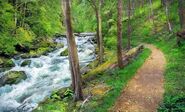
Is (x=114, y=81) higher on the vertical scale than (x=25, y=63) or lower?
higher

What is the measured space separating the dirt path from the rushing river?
20.3ft

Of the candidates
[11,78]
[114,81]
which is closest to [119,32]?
[114,81]

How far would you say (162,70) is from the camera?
1962 centimetres

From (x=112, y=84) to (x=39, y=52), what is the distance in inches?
854

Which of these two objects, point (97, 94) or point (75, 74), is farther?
point (97, 94)

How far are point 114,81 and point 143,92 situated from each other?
2.53m

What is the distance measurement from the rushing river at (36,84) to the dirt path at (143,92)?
243 inches

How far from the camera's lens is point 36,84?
2378 centimetres

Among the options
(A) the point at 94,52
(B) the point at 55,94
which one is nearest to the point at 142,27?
(A) the point at 94,52

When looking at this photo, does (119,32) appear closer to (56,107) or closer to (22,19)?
(56,107)

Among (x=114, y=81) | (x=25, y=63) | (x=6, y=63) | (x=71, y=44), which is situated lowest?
(x=25, y=63)

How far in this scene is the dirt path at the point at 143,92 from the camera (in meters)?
12.9

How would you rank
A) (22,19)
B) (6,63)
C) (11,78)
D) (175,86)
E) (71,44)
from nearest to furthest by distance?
(71,44) → (175,86) → (11,78) → (22,19) → (6,63)

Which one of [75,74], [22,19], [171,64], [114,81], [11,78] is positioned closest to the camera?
[75,74]
